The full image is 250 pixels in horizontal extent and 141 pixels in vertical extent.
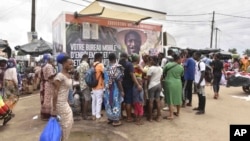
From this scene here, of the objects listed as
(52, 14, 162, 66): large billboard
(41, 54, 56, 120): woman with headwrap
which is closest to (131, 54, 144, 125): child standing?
(52, 14, 162, 66): large billboard

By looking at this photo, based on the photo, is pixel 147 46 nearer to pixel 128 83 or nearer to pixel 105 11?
pixel 105 11

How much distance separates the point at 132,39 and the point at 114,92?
9.35 feet

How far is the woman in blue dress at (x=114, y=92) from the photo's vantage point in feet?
22.1

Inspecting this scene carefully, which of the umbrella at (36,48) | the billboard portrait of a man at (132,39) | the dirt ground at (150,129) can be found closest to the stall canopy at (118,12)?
the billboard portrait of a man at (132,39)

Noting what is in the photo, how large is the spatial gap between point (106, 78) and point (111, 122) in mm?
1091

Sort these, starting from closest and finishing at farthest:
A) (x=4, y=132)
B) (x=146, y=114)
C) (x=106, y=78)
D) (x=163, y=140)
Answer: (x=163, y=140) < (x=4, y=132) < (x=106, y=78) < (x=146, y=114)

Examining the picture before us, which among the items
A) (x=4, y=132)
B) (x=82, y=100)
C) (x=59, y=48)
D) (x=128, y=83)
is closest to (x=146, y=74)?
(x=128, y=83)

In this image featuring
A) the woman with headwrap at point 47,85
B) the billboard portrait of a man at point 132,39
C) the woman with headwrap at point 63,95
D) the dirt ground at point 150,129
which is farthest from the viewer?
the billboard portrait of a man at point 132,39

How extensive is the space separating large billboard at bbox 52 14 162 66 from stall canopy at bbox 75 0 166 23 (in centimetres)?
16

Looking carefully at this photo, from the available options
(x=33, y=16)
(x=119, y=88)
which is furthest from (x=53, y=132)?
(x=33, y=16)

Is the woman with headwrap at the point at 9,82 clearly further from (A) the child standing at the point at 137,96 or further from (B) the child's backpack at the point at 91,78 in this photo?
(A) the child standing at the point at 137,96

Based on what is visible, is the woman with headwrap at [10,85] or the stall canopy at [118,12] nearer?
the stall canopy at [118,12]

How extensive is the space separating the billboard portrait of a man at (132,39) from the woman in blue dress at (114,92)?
7.41ft

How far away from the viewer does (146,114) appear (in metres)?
7.80
